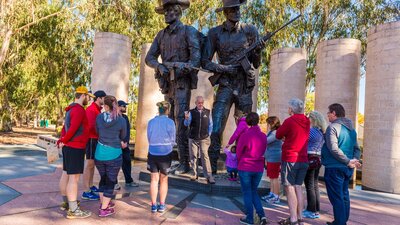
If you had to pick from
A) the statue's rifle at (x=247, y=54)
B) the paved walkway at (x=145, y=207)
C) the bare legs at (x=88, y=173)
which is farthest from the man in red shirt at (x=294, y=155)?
the bare legs at (x=88, y=173)

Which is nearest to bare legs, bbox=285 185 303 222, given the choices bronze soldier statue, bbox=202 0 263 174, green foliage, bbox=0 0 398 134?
bronze soldier statue, bbox=202 0 263 174

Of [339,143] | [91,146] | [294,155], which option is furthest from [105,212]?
[339,143]

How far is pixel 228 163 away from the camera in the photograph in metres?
5.85

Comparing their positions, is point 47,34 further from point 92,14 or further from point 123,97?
point 123,97

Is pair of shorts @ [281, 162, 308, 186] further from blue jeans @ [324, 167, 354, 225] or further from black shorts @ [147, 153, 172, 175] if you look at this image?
black shorts @ [147, 153, 172, 175]

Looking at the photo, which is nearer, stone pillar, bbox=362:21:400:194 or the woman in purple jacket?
the woman in purple jacket

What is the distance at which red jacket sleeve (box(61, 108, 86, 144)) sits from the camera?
13.0 ft

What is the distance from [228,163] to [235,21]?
2.63 meters

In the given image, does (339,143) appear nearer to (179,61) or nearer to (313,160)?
(313,160)

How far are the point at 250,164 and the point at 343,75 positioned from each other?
8731 millimetres

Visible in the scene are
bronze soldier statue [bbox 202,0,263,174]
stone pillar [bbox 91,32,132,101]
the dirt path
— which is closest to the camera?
bronze soldier statue [bbox 202,0,263,174]

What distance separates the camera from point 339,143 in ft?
13.5

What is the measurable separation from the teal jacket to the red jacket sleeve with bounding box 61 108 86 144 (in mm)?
3203

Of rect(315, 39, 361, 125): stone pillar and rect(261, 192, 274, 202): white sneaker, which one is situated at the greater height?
rect(315, 39, 361, 125): stone pillar
